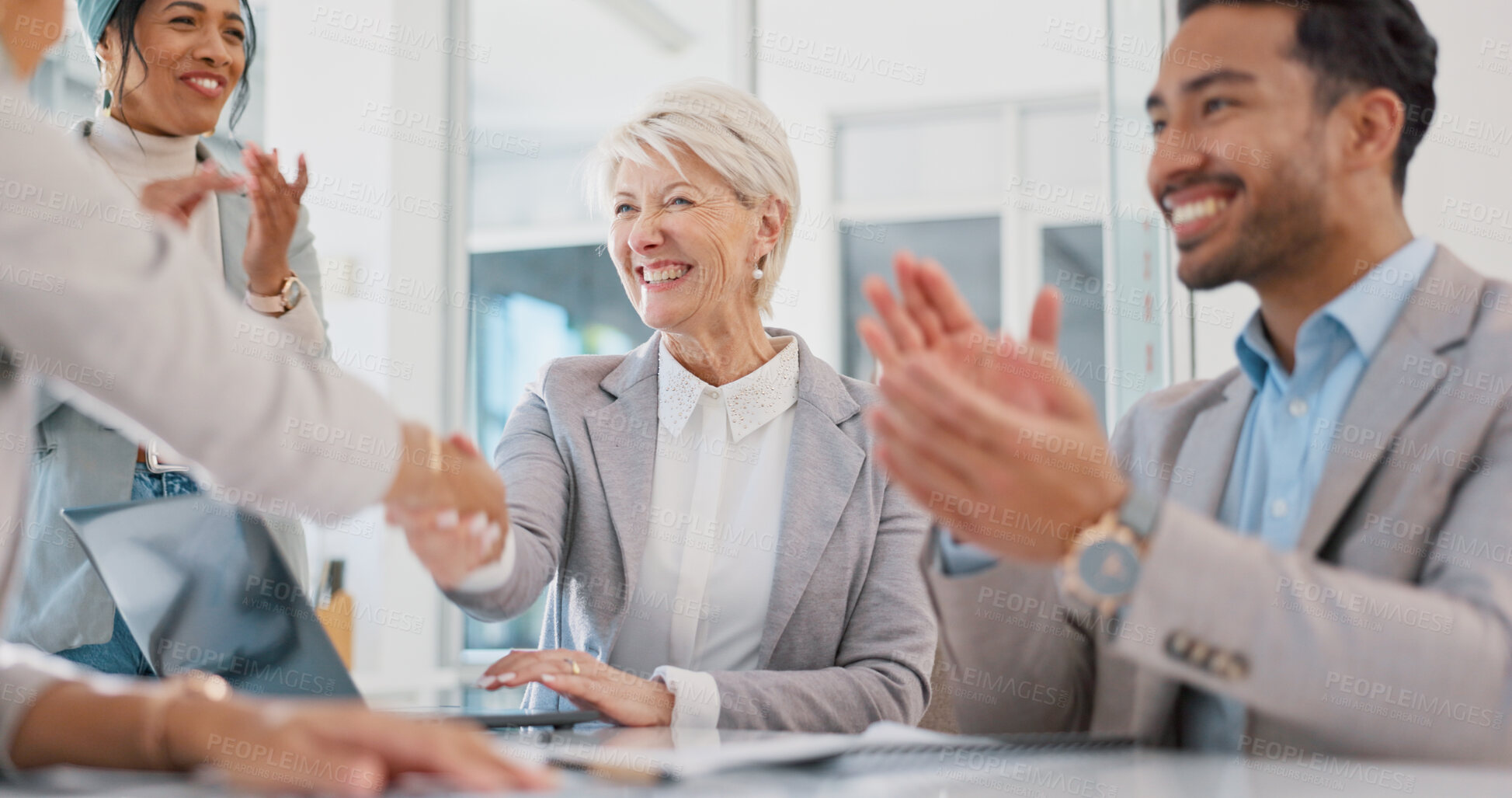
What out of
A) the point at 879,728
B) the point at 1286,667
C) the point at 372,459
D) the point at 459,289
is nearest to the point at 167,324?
the point at 372,459

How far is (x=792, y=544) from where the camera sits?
172 cm

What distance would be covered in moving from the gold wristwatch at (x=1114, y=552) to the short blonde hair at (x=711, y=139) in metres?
1.28

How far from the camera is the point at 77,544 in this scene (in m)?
1.68

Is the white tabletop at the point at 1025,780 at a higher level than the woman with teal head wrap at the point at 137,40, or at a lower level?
lower

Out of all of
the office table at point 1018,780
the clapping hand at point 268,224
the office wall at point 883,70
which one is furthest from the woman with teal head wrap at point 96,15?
the office wall at point 883,70

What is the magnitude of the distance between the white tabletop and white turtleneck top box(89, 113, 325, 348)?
1215 millimetres

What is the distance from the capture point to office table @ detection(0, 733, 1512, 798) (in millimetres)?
726

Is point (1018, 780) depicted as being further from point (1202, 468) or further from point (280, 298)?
point (280, 298)

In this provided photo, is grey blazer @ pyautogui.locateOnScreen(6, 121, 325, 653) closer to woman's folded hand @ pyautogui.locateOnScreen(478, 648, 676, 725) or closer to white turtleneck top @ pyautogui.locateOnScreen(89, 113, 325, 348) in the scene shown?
white turtleneck top @ pyautogui.locateOnScreen(89, 113, 325, 348)

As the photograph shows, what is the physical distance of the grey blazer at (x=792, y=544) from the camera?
1.63 metres

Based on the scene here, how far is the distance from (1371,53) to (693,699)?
1.09 meters

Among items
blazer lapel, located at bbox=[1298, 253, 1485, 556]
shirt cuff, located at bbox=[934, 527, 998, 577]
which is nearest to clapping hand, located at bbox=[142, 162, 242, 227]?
shirt cuff, located at bbox=[934, 527, 998, 577]

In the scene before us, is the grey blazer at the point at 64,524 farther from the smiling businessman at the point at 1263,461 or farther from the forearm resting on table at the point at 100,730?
the smiling businessman at the point at 1263,461

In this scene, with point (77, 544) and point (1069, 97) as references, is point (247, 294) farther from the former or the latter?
point (1069, 97)
